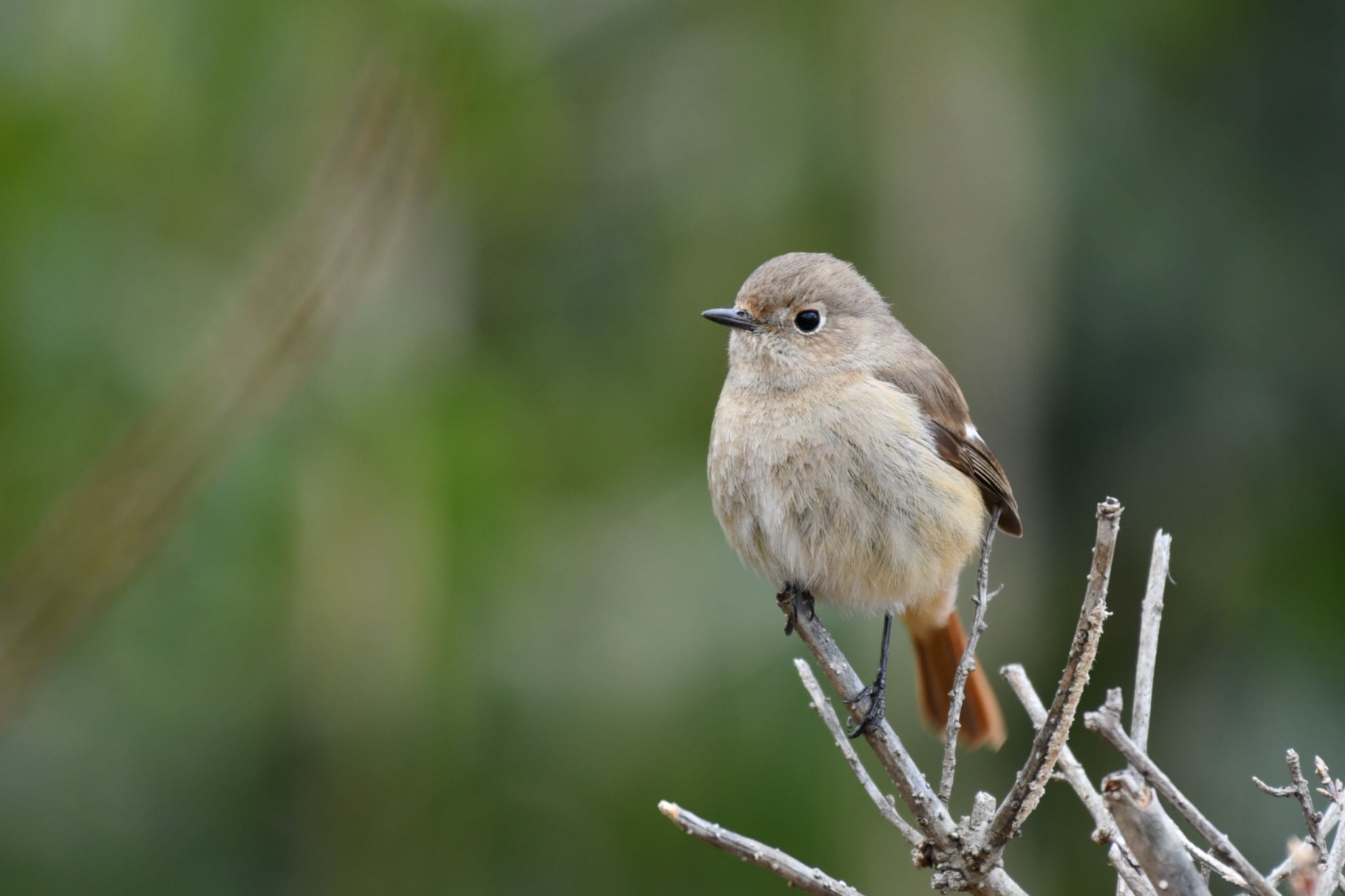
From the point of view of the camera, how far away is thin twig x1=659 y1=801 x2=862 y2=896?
194 cm

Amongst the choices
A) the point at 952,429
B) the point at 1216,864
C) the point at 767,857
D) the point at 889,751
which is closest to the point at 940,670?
A: the point at 952,429

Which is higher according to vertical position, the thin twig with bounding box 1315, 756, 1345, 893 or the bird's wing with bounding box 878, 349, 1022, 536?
the bird's wing with bounding box 878, 349, 1022, 536

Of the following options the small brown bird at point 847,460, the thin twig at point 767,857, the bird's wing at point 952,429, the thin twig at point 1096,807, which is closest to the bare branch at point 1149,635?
the thin twig at point 1096,807

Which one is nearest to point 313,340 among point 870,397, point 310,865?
point 870,397

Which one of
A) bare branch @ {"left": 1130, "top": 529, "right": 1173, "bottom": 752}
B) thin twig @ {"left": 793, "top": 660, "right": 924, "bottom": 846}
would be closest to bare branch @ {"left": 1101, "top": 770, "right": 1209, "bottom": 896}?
bare branch @ {"left": 1130, "top": 529, "right": 1173, "bottom": 752}

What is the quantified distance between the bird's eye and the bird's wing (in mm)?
215

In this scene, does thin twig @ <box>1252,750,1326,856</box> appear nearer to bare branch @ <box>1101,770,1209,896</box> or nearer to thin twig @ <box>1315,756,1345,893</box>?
thin twig @ <box>1315,756,1345,893</box>

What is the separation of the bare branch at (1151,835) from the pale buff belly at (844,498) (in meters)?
1.43

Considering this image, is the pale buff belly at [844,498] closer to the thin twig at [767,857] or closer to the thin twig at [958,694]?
the thin twig at [958,694]

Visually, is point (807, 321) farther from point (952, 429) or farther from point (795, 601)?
point (795, 601)

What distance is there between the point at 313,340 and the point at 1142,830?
2.50 m

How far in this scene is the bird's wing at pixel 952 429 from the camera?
11.1ft

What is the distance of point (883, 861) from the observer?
484 centimetres

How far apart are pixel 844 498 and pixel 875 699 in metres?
0.48
